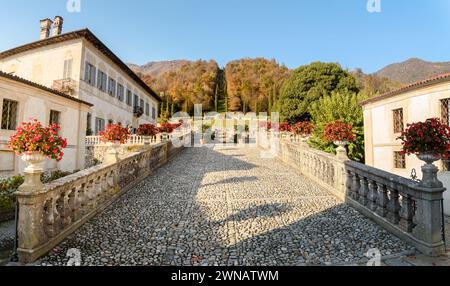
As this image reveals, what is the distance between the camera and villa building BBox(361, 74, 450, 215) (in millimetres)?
10601

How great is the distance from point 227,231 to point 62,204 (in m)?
3.00

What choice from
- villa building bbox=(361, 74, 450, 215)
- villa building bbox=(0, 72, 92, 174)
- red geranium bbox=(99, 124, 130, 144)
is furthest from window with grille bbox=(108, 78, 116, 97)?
villa building bbox=(361, 74, 450, 215)

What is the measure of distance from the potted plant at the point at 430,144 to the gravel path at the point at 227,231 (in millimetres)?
1192

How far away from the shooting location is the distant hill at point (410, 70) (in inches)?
1653

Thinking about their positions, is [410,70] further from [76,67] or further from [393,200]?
[393,200]

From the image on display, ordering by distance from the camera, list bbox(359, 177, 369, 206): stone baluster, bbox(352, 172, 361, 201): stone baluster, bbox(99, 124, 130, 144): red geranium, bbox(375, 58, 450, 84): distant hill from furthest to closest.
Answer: bbox(375, 58, 450, 84): distant hill
bbox(99, 124, 130, 144): red geranium
bbox(352, 172, 361, 201): stone baluster
bbox(359, 177, 369, 206): stone baluster

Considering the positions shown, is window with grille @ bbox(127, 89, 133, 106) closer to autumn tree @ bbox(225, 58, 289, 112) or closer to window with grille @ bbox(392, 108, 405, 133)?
window with grille @ bbox(392, 108, 405, 133)

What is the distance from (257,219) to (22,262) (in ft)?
13.0

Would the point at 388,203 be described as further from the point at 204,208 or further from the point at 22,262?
the point at 22,262

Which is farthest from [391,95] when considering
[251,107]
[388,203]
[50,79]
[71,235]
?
[251,107]

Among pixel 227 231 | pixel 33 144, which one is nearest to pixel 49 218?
pixel 33 144

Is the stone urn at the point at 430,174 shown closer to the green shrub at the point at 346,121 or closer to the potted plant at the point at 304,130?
the green shrub at the point at 346,121

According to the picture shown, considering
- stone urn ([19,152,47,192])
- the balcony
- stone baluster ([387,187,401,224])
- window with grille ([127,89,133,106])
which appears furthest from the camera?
window with grille ([127,89,133,106])

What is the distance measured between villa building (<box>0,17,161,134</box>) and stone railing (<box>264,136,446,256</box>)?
18.4 metres
